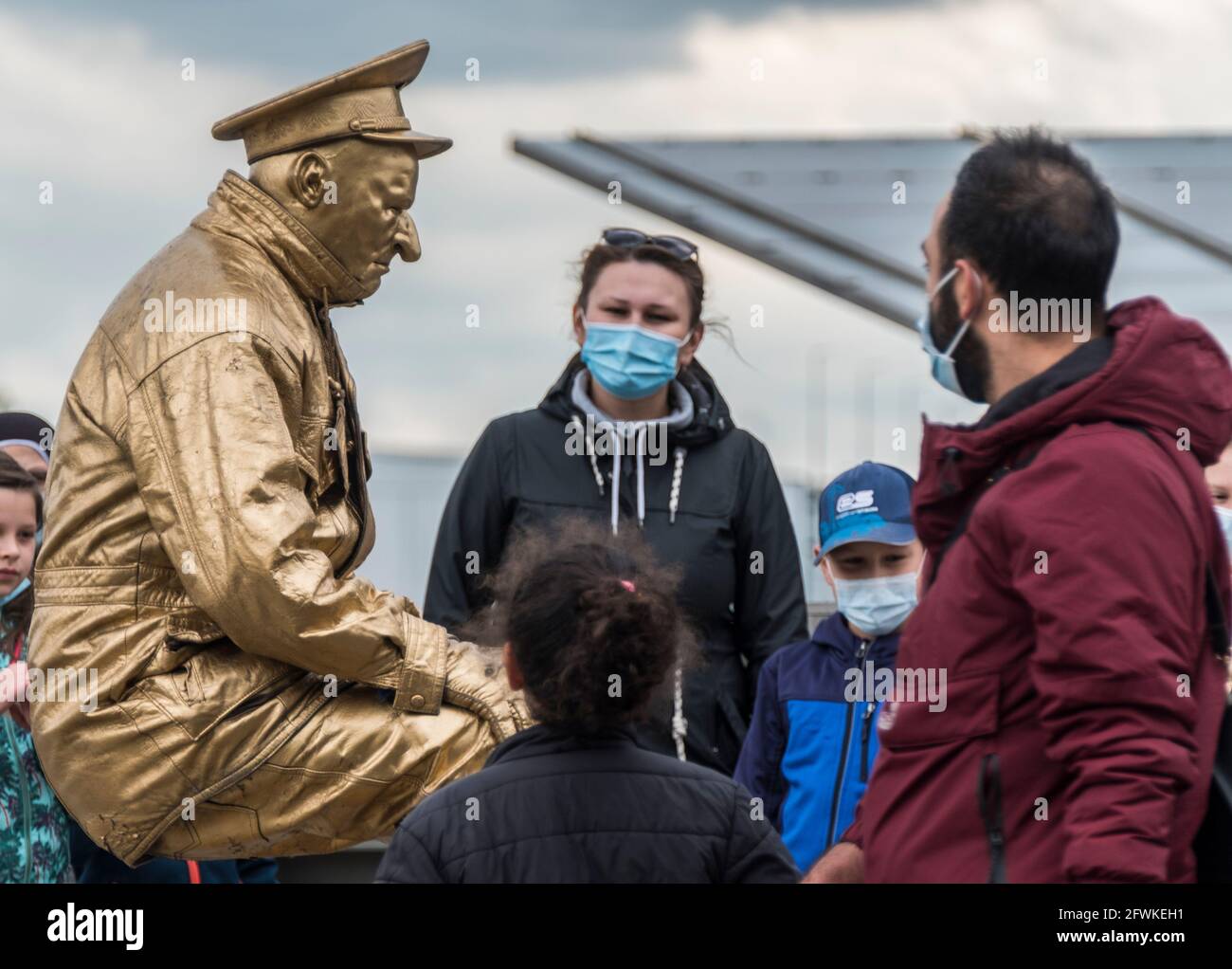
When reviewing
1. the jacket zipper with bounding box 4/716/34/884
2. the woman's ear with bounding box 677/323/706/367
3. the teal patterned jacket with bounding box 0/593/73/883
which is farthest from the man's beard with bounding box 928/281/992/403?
the jacket zipper with bounding box 4/716/34/884

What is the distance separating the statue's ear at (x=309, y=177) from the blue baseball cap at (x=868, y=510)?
5.12 ft

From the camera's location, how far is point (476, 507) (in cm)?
514

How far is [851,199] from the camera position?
1070 centimetres

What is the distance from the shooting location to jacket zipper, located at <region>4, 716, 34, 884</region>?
5.20m

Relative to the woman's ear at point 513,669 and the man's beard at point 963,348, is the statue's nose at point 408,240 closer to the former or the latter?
the woman's ear at point 513,669

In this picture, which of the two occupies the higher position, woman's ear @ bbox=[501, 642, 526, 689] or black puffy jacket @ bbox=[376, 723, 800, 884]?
woman's ear @ bbox=[501, 642, 526, 689]

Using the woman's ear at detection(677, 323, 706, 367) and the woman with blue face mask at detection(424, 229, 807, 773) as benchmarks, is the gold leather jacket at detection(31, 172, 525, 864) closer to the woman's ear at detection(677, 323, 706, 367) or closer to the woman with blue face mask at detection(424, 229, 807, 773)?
the woman with blue face mask at detection(424, 229, 807, 773)

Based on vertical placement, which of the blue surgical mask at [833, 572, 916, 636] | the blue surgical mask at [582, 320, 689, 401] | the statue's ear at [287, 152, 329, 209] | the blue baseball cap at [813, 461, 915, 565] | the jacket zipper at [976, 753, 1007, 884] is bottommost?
the jacket zipper at [976, 753, 1007, 884]

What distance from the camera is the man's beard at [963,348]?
3320 millimetres

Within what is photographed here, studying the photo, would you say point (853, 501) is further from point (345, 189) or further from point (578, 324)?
point (345, 189)

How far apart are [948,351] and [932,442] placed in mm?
252
